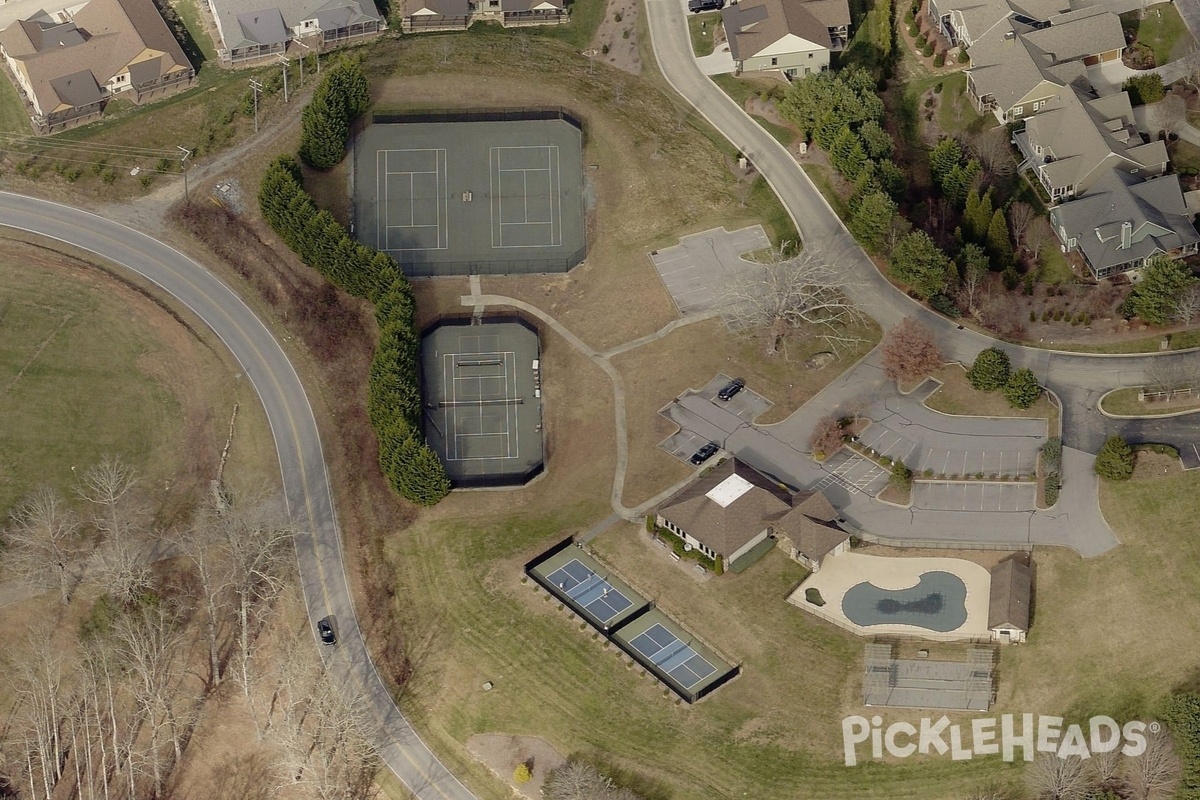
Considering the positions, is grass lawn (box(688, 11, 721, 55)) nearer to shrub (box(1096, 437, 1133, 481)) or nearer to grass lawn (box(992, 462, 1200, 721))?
shrub (box(1096, 437, 1133, 481))

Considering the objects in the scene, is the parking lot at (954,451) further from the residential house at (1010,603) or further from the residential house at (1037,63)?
the residential house at (1037,63)

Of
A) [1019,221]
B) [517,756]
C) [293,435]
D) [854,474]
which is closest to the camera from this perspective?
[517,756]

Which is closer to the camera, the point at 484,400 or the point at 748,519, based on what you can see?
the point at 748,519

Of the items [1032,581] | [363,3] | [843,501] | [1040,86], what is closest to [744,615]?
[843,501]

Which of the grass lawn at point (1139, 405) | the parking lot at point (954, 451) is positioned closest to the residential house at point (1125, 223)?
the grass lawn at point (1139, 405)

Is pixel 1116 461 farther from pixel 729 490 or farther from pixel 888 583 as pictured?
pixel 729 490

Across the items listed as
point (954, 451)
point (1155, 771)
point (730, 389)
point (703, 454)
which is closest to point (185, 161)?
point (730, 389)

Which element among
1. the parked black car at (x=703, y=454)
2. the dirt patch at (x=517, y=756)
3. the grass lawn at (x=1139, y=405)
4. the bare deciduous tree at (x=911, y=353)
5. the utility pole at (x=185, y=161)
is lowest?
the dirt patch at (x=517, y=756)

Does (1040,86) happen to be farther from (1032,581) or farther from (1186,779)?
(1186,779)
